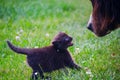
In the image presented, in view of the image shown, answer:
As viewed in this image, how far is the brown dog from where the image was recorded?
4949 millimetres

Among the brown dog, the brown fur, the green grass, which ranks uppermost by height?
the brown fur

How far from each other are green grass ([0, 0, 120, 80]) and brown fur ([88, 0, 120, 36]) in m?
0.58

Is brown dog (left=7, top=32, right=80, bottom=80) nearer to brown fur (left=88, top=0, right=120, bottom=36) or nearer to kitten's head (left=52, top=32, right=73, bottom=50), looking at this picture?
kitten's head (left=52, top=32, right=73, bottom=50)

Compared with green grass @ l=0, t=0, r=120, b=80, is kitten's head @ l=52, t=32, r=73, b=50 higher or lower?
higher

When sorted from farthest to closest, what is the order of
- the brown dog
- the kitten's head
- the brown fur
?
1. the kitten's head
2. the brown dog
3. the brown fur

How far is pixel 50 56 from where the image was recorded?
5082 mm

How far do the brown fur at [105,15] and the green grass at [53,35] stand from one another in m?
0.58

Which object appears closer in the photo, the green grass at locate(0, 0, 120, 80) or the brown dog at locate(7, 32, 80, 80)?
the brown dog at locate(7, 32, 80, 80)

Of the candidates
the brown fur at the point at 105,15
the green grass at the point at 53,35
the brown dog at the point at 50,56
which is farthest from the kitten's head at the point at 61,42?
the brown fur at the point at 105,15

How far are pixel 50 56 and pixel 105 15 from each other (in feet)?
3.17

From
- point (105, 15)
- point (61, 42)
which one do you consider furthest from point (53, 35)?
point (105, 15)

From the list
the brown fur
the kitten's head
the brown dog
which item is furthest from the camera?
the kitten's head

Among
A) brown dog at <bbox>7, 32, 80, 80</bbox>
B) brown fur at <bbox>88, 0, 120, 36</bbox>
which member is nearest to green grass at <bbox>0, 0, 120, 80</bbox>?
brown dog at <bbox>7, 32, 80, 80</bbox>

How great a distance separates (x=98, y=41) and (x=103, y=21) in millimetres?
2086
